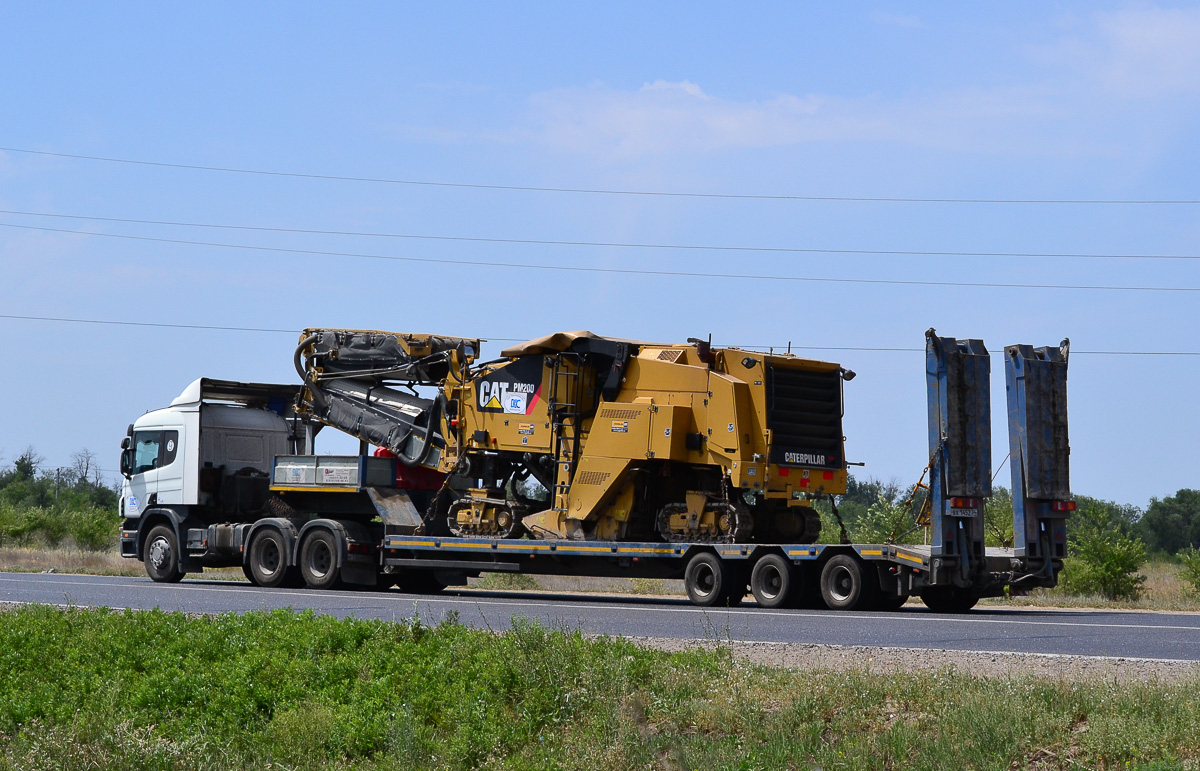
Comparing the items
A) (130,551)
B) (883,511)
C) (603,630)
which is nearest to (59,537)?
(130,551)

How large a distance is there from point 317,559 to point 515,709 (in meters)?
14.2

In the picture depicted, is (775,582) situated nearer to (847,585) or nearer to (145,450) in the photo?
(847,585)

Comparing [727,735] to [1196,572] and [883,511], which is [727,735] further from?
[883,511]

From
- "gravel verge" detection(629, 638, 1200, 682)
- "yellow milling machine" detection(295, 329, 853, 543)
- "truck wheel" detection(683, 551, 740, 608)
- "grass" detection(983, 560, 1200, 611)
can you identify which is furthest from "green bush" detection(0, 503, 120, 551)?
"gravel verge" detection(629, 638, 1200, 682)

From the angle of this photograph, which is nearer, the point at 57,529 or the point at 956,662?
the point at 956,662

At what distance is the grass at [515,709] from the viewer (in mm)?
7840

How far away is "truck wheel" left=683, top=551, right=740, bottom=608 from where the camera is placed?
1856 centimetres

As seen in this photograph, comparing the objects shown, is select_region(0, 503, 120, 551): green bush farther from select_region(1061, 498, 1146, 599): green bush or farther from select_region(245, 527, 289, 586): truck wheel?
select_region(1061, 498, 1146, 599): green bush

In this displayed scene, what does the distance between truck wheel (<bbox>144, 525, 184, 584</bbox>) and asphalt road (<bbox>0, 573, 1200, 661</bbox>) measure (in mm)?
1679

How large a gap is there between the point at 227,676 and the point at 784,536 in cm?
1088

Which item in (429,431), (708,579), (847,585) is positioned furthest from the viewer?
(429,431)

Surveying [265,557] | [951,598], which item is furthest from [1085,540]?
[265,557]

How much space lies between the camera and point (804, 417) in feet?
64.9

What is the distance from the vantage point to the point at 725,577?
60.8 feet
